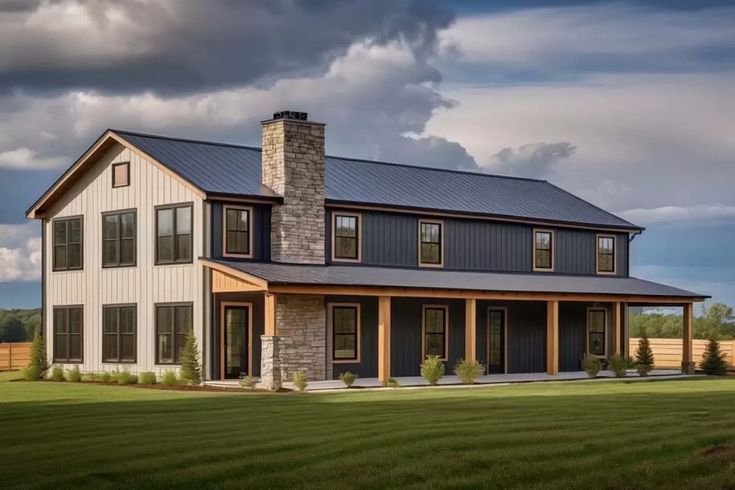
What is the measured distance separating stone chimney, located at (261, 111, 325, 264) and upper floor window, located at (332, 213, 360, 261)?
797 mm

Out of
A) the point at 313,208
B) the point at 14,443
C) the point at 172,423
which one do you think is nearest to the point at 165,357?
the point at 313,208

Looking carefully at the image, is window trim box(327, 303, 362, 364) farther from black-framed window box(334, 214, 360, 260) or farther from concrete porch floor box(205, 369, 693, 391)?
black-framed window box(334, 214, 360, 260)

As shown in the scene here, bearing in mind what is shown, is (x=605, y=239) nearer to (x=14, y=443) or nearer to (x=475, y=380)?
(x=475, y=380)

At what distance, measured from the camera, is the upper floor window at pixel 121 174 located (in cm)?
3847

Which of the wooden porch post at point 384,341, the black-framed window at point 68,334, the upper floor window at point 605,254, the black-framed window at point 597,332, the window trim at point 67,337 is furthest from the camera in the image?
the upper floor window at point 605,254

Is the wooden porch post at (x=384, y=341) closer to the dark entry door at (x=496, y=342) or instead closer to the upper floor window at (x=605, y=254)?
the dark entry door at (x=496, y=342)

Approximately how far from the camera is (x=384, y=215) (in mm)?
39281

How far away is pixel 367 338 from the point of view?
3775cm

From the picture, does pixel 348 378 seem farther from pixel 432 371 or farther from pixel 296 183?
pixel 296 183

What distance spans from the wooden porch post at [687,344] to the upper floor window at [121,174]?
20.8m

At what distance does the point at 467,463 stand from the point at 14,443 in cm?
726

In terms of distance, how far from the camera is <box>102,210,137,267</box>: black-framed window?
126ft

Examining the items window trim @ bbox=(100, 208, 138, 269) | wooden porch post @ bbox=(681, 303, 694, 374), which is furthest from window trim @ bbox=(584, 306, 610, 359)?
window trim @ bbox=(100, 208, 138, 269)

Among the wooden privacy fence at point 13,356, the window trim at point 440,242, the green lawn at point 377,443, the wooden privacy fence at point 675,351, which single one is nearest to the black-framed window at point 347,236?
the window trim at point 440,242
